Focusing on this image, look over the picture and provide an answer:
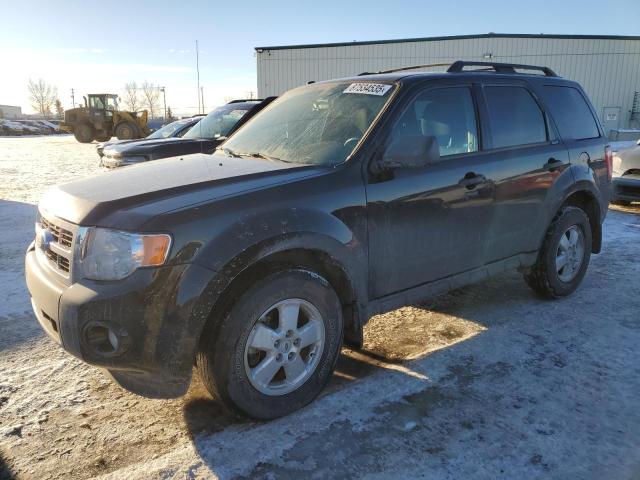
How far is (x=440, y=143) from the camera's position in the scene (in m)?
3.51

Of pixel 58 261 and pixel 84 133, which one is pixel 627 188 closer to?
pixel 58 261

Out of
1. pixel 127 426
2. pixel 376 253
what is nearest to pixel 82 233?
pixel 127 426

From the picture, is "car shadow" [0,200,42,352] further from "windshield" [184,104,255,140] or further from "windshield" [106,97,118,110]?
"windshield" [106,97,118,110]

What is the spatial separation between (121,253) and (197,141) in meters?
6.63

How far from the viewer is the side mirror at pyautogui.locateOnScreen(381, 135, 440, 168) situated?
2979 millimetres

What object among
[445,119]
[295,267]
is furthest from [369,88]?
[295,267]

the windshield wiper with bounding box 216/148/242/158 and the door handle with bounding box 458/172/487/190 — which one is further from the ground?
the windshield wiper with bounding box 216/148/242/158

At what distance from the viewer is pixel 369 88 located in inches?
136

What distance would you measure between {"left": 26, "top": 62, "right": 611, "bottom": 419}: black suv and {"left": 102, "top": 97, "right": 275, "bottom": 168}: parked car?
4758mm

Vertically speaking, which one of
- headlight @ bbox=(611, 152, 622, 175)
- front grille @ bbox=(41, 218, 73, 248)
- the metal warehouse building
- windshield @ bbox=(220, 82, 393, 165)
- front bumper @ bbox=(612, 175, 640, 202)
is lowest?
front bumper @ bbox=(612, 175, 640, 202)

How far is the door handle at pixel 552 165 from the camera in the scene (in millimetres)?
4133

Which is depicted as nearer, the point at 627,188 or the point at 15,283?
the point at 15,283

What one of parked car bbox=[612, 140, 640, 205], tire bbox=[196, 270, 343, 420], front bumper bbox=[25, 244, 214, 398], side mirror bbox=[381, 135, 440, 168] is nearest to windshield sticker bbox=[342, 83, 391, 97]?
side mirror bbox=[381, 135, 440, 168]

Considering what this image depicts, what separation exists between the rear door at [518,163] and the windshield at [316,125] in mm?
1003
